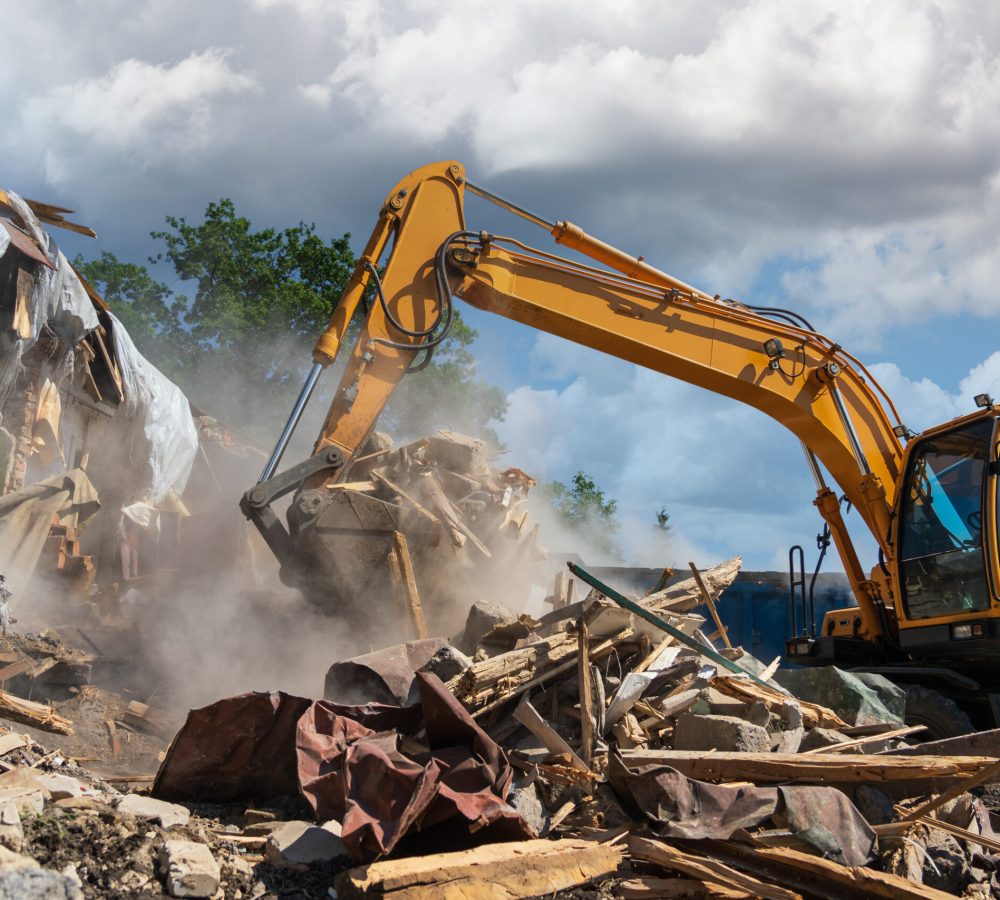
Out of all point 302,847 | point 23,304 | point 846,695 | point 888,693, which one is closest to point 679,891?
point 302,847

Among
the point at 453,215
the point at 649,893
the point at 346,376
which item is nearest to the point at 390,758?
the point at 649,893

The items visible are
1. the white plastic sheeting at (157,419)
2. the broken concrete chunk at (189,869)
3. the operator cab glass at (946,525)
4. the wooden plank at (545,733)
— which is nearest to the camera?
the broken concrete chunk at (189,869)

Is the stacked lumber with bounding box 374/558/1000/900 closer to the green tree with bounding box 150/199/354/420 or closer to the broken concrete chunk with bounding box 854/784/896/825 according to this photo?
the broken concrete chunk with bounding box 854/784/896/825

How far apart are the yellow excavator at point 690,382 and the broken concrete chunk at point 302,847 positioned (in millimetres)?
3686

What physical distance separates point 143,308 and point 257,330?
5.27 metres

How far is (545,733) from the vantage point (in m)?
5.27

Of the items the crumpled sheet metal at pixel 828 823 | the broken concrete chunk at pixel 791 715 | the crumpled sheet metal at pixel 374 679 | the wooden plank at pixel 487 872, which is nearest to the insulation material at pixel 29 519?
the crumpled sheet metal at pixel 374 679

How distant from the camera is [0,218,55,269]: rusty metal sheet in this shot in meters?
8.63

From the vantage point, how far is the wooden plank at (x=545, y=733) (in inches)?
206

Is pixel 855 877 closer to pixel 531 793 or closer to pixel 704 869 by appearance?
pixel 704 869

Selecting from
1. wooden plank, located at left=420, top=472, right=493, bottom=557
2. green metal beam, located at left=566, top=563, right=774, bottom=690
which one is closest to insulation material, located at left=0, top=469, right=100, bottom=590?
wooden plank, located at left=420, top=472, right=493, bottom=557

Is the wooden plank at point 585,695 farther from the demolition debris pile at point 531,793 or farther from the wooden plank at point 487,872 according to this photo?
the wooden plank at point 487,872

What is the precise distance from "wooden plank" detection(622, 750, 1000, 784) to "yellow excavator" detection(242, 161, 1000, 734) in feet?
8.30

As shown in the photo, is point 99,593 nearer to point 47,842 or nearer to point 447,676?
point 447,676
